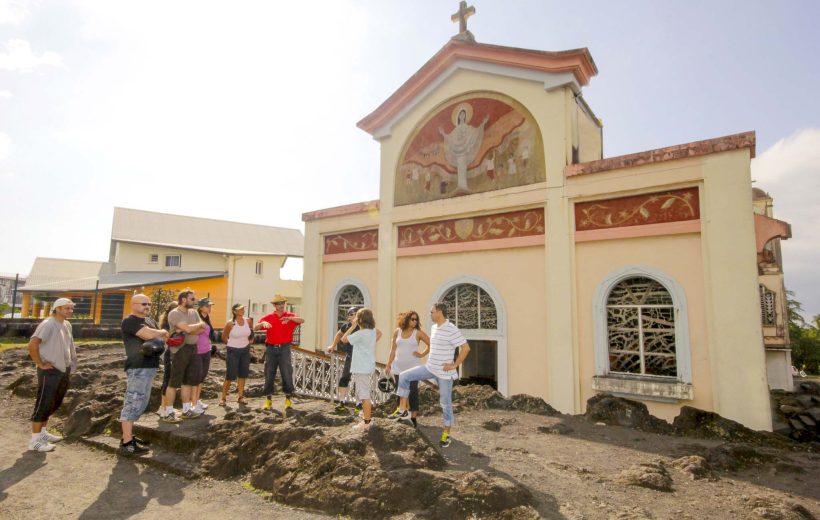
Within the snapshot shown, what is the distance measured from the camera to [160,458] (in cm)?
546

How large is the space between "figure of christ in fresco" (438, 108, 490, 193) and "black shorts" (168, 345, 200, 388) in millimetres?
6717

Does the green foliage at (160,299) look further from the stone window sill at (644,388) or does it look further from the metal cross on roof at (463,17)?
the stone window sill at (644,388)

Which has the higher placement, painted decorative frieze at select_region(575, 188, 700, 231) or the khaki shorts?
painted decorative frieze at select_region(575, 188, 700, 231)

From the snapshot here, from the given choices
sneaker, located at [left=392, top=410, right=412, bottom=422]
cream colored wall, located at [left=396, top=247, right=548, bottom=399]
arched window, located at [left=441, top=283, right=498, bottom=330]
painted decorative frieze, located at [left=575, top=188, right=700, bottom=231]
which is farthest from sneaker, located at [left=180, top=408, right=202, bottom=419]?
painted decorative frieze, located at [left=575, top=188, right=700, bottom=231]

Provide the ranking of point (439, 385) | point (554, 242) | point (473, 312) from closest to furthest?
1. point (439, 385)
2. point (554, 242)
3. point (473, 312)

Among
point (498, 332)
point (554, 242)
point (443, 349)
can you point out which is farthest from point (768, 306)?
point (443, 349)

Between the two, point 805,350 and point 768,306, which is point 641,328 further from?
point 805,350

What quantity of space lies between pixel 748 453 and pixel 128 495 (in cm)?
726

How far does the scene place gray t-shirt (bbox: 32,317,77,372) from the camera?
5.75m

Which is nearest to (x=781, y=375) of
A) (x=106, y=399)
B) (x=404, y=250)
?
(x=404, y=250)

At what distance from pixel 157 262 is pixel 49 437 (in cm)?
2629

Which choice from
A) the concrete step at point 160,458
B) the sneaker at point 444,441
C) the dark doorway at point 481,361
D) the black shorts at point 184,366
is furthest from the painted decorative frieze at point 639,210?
the concrete step at point 160,458

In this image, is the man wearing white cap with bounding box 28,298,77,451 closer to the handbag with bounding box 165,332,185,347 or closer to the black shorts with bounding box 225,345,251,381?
the handbag with bounding box 165,332,185,347

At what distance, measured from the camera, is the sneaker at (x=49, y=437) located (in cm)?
604
